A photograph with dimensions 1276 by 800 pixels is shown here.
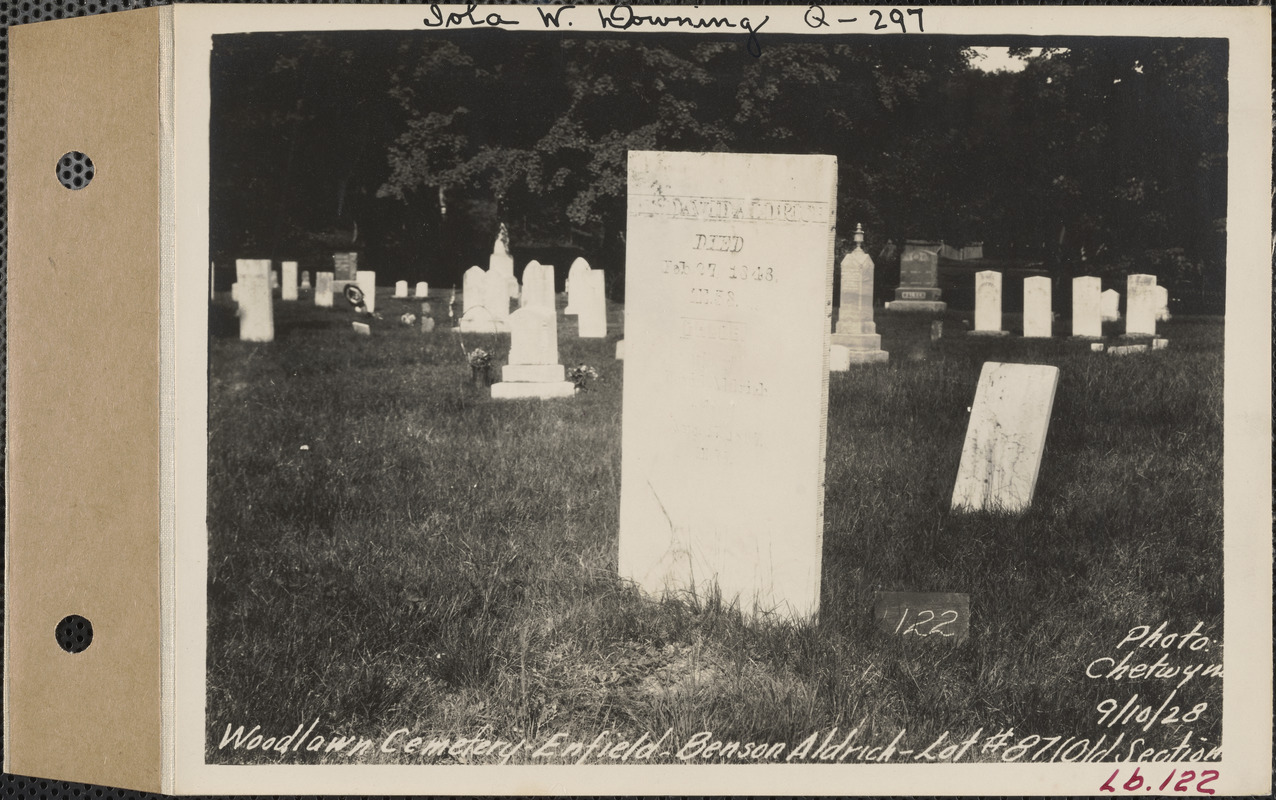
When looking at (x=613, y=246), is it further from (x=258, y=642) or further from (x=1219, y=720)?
(x=1219, y=720)

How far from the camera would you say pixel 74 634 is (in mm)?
2867

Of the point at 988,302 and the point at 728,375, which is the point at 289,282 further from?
the point at 988,302

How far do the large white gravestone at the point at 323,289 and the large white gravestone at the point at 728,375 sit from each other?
139cm

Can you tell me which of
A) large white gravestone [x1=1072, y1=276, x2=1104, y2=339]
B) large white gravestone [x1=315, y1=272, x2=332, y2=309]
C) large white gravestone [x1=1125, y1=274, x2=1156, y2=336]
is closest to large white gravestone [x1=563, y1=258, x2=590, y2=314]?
large white gravestone [x1=315, y1=272, x2=332, y2=309]

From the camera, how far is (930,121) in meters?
3.03

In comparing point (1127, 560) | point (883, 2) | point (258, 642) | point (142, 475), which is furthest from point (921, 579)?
point (142, 475)

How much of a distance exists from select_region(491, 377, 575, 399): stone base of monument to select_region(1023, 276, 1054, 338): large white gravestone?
2.25 metres

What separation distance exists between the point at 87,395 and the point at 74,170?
671 mm

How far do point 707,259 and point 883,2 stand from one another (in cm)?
94

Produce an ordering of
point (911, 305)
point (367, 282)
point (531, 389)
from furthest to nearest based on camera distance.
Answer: point (911, 305) → point (531, 389) → point (367, 282)

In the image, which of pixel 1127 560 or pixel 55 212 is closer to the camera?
pixel 55 212

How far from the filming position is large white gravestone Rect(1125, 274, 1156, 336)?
10.5 feet
